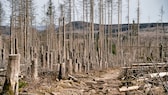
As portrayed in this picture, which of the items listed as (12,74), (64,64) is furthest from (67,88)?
(12,74)

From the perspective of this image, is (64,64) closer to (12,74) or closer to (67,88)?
(67,88)

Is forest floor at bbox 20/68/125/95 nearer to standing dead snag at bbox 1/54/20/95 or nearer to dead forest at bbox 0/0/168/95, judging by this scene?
dead forest at bbox 0/0/168/95

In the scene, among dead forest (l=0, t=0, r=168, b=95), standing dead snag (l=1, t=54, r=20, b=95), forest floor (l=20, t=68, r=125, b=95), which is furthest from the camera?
forest floor (l=20, t=68, r=125, b=95)

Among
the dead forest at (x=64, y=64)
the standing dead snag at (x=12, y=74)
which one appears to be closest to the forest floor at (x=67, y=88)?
the dead forest at (x=64, y=64)

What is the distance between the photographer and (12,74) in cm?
911

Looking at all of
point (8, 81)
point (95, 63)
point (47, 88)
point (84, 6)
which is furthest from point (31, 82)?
point (84, 6)

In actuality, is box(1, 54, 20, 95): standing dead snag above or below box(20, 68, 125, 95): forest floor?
above

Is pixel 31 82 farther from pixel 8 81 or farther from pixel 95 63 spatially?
pixel 95 63

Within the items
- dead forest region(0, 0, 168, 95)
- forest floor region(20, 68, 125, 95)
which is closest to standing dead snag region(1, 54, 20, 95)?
dead forest region(0, 0, 168, 95)

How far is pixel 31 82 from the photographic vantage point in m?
15.5

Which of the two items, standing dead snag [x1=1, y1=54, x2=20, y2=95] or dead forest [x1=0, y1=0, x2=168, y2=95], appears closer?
standing dead snag [x1=1, y1=54, x2=20, y2=95]

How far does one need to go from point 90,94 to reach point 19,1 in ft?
54.8

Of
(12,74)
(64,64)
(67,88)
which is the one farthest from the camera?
(64,64)

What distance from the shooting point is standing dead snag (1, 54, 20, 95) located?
9055mm
